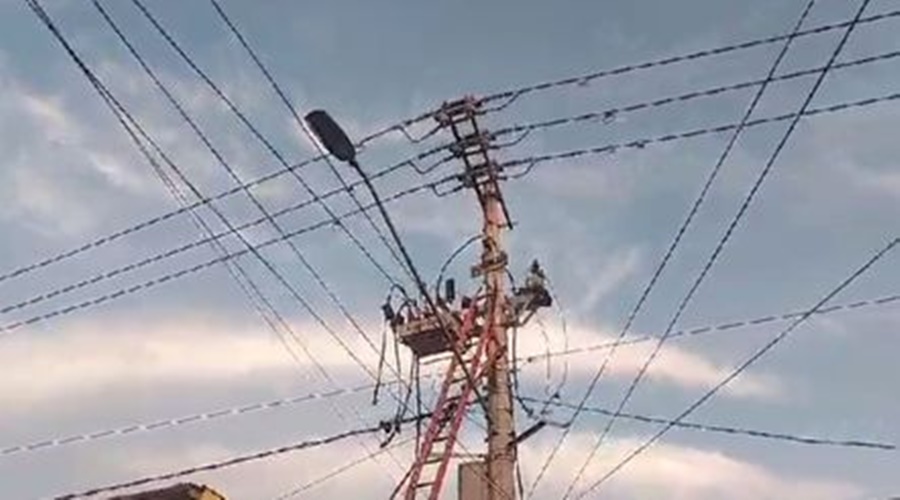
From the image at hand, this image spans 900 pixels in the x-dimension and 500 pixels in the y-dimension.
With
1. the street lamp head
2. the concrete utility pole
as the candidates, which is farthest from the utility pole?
the street lamp head

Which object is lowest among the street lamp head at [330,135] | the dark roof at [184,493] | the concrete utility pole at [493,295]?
the dark roof at [184,493]

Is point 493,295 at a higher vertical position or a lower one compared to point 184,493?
higher

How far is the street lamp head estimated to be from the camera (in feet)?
27.1

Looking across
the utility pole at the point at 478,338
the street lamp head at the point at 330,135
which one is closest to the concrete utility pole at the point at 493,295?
the utility pole at the point at 478,338

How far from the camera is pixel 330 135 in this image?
8336 mm

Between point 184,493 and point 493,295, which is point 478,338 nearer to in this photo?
point 493,295

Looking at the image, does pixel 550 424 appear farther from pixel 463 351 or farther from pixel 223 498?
pixel 223 498

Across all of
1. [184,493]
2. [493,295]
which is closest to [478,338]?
[493,295]

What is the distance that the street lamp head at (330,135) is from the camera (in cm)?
825

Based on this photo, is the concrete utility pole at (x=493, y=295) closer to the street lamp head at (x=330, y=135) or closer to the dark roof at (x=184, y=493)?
the dark roof at (x=184, y=493)

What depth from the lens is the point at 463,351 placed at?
52.5 ft

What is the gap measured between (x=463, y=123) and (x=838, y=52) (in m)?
6.66

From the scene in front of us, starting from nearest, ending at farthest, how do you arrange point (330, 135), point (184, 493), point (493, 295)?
point (330, 135) → point (184, 493) → point (493, 295)

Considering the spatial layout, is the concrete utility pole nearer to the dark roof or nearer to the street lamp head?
the dark roof
